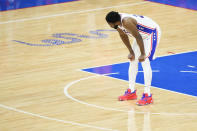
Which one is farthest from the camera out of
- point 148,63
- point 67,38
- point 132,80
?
point 67,38

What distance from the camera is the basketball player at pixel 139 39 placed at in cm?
890

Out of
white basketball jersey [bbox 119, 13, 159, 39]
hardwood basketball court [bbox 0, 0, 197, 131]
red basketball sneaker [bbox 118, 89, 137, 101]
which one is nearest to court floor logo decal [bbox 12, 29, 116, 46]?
hardwood basketball court [bbox 0, 0, 197, 131]

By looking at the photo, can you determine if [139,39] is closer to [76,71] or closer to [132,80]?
[132,80]

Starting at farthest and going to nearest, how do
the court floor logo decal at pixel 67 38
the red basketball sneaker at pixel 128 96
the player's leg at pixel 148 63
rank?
the court floor logo decal at pixel 67 38 < the red basketball sneaker at pixel 128 96 < the player's leg at pixel 148 63

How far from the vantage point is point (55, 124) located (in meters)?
8.47

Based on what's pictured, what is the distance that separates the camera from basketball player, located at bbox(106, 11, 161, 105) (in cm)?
890

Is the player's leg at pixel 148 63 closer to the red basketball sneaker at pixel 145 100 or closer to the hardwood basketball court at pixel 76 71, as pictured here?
the red basketball sneaker at pixel 145 100

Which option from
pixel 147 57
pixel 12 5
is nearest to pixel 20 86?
pixel 147 57

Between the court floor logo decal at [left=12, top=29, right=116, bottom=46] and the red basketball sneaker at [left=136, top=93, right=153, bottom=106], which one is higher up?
the red basketball sneaker at [left=136, top=93, right=153, bottom=106]

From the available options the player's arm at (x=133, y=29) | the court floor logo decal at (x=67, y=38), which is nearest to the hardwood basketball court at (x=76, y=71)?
the court floor logo decal at (x=67, y=38)

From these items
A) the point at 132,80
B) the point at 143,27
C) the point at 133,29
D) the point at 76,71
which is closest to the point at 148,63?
the point at 132,80

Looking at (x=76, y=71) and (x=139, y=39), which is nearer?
(x=139, y=39)

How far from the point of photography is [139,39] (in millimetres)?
8922

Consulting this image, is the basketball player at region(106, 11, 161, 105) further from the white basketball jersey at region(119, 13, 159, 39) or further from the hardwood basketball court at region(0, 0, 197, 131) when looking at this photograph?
the hardwood basketball court at region(0, 0, 197, 131)
